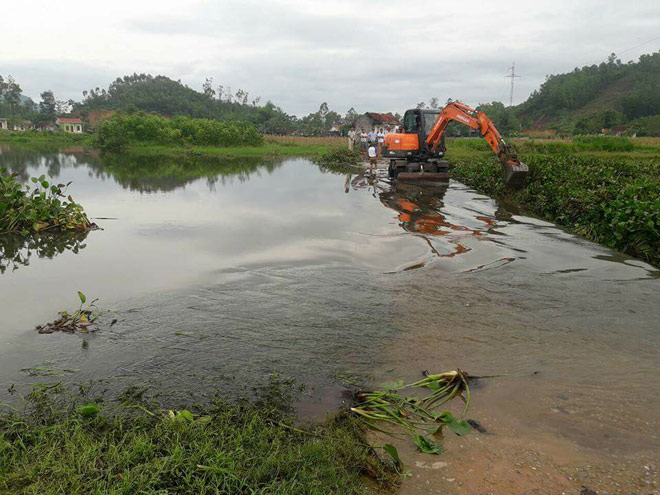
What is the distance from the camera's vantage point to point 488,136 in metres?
14.9

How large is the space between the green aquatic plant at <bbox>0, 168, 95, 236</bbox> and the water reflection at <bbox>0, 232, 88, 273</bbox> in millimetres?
211

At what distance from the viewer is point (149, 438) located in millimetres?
3301

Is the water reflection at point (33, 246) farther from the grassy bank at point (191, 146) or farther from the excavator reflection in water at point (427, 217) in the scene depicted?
the grassy bank at point (191, 146)

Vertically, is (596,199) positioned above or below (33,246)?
above

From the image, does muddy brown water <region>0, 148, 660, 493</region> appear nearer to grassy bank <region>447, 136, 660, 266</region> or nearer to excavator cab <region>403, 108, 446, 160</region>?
→ grassy bank <region>447, 136, 660, 266</region>

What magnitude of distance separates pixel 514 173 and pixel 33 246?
12.5 metres

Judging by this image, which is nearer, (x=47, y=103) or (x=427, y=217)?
(x=427, y=217)

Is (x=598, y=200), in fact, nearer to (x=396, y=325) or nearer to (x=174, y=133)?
(x=396, y=325)

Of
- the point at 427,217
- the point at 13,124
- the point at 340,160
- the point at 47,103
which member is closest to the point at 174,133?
the point at 340,160

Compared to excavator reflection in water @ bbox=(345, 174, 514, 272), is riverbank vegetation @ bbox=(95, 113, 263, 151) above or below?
above

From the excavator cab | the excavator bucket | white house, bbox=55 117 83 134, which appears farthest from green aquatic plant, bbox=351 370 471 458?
white house, bbox=55 117 83 134

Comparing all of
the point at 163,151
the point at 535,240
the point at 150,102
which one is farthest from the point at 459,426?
the point at 150,102

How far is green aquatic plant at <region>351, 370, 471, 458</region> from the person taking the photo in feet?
11.7

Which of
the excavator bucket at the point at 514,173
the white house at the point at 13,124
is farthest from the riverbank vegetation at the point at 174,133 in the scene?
the white house at the point at 13,124
